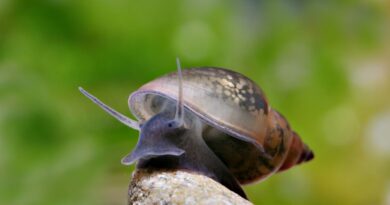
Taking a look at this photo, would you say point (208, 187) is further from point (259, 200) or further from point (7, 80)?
point (7, 80)

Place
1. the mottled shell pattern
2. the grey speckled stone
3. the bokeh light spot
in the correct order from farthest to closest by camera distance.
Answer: the bokeh light spot, the mottled shell pattern, the grey speckled stone

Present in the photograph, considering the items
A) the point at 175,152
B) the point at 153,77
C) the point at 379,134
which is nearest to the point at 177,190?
the point at 175,152

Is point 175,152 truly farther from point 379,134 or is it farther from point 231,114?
point 379,134

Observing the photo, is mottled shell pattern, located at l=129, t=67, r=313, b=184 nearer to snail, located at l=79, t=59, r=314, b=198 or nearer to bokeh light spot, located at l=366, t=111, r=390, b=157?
snail, located at l=79, t=59, r=314, b=198

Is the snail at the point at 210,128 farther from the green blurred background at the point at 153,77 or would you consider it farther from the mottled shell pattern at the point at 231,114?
the green blurred background at the point at 153,77

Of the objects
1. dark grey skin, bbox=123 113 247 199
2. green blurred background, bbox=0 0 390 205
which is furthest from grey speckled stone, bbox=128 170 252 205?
green blurred background, bbox=0 0 390 205

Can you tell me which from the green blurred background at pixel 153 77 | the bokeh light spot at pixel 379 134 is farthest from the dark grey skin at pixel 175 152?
the bokeh light spot at pixel 379 134
